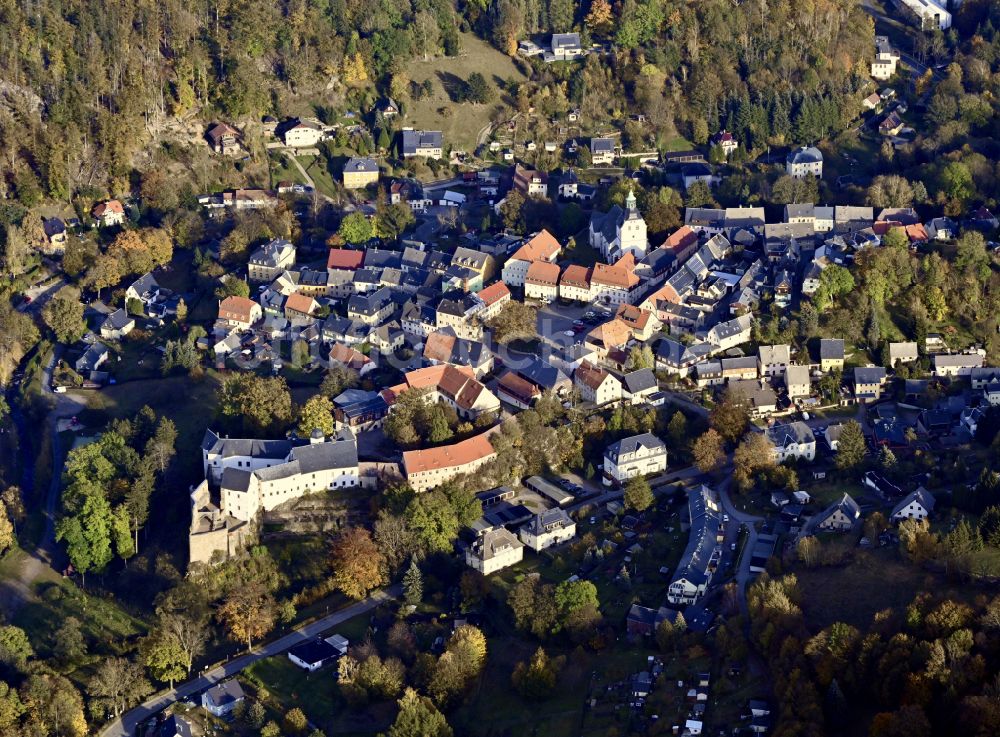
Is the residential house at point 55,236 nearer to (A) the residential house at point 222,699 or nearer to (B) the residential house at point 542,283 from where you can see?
(B) the residential house at point 542,283

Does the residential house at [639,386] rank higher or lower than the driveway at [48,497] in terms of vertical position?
higher

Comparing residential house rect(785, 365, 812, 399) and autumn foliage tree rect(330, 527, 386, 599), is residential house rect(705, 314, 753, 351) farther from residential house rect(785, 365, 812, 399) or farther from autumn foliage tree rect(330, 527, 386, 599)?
autumn foliage tree rect(330, 527, 386, 599)

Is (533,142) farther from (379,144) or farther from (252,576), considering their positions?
(252,576)

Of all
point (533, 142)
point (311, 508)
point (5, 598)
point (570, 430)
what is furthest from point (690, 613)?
point (533, 142)

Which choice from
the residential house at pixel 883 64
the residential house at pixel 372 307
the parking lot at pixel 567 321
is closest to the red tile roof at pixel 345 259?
the residential house at pixel 372 307

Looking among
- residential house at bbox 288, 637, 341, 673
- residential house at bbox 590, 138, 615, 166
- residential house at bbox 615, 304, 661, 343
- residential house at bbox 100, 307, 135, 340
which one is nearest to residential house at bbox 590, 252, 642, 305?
residential house at bbox 615, 304, 661, 343

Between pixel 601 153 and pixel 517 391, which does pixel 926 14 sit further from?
pixel 517 391
